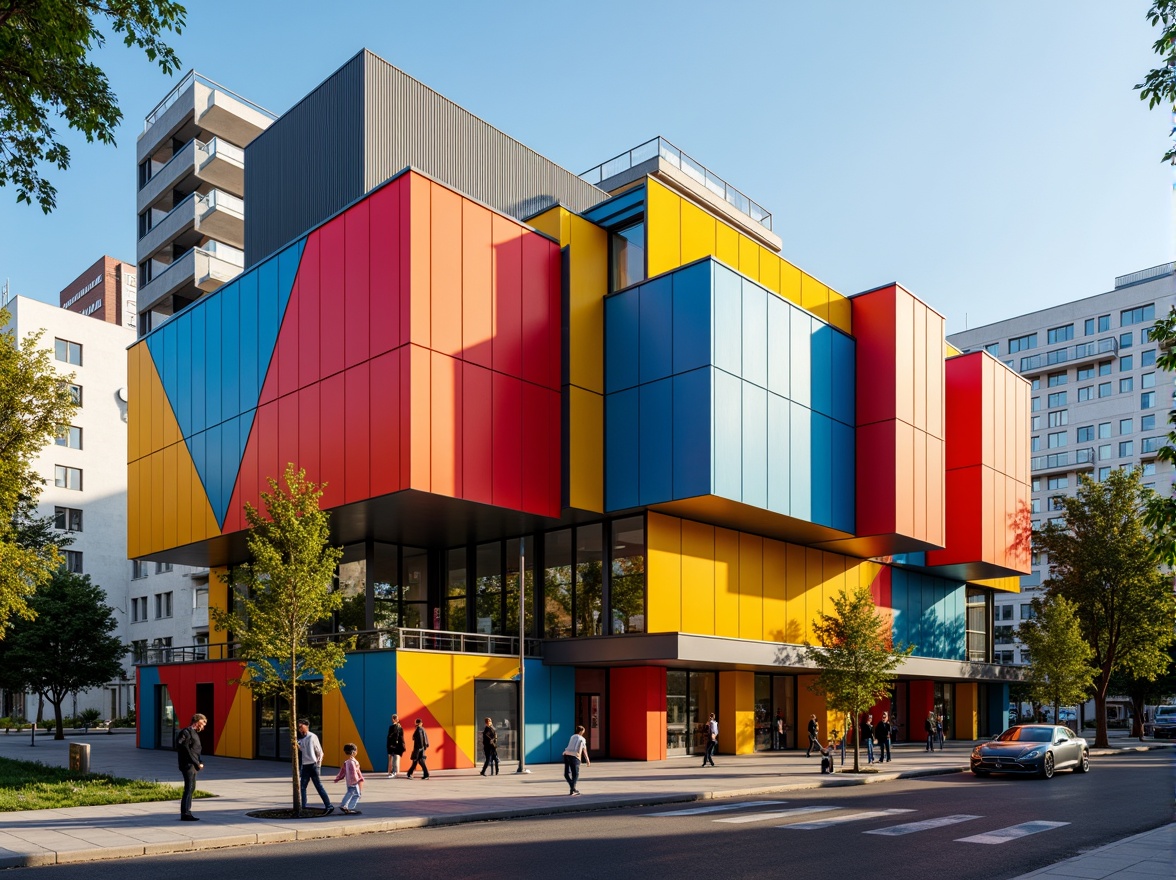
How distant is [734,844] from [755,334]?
860 inches

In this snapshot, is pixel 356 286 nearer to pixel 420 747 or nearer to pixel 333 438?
pixel 333 438

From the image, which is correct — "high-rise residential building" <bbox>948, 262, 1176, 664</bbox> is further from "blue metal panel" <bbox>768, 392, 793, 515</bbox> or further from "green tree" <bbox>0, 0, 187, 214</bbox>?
"green tree" <bbox>0, 0, 187, 214</bbox>

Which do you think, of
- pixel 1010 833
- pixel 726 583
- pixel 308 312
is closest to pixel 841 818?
pixel 1010 833

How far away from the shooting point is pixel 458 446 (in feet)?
102

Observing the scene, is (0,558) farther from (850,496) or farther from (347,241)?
(850,496)

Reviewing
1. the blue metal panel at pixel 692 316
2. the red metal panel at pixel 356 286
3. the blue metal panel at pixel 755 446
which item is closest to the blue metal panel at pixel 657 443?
the blue metal panel at pixel 692 316

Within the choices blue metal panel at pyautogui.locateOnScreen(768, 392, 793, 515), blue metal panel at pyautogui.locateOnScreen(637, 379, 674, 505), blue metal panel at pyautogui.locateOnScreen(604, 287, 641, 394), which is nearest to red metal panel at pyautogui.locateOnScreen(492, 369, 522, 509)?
blue metal panel at pyautogui.locateOnScreen(604, 287, 641, 394)

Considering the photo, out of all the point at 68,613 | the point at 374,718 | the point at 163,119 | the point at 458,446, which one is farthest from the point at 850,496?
the point at 163,119

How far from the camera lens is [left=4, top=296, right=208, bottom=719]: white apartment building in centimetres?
7556

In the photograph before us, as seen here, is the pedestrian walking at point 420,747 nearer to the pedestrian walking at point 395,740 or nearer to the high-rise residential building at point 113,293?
the pedestrian walking at point 395,740

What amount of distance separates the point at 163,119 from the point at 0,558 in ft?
158

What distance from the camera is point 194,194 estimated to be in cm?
6531

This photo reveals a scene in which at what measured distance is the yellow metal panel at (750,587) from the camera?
3762 centimetres

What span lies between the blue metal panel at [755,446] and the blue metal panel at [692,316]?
2.13 meters
